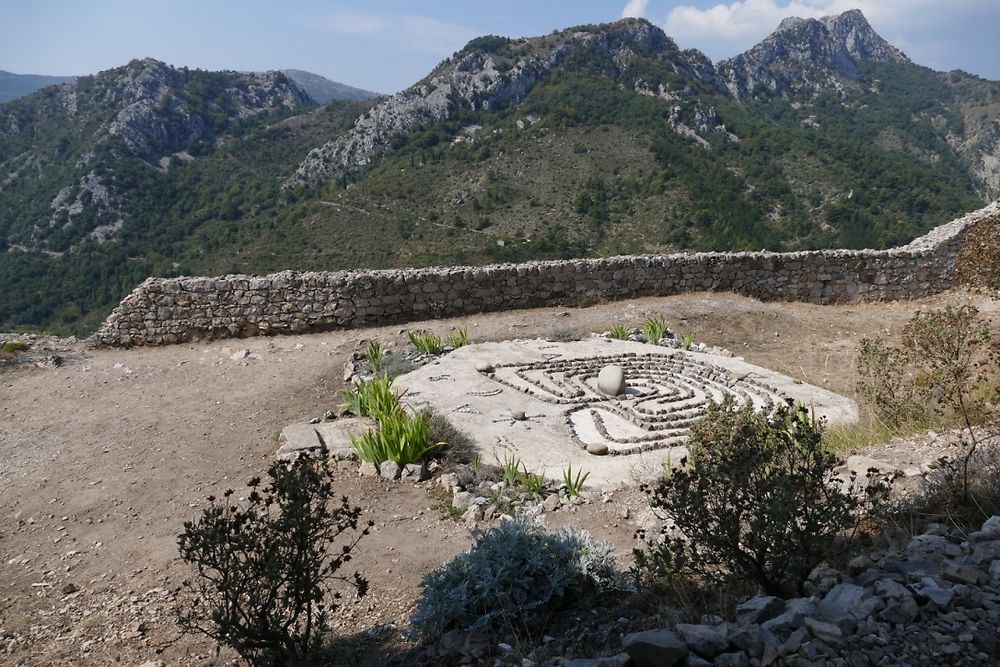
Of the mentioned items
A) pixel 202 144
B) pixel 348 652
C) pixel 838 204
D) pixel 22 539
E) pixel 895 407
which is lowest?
pixel 22 539

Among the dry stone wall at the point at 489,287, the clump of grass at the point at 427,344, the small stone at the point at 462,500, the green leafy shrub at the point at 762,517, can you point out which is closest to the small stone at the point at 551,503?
the small stone at the point at 462,500

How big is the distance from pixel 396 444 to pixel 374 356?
12.3ft

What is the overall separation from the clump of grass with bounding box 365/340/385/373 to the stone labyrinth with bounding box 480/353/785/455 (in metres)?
1.65

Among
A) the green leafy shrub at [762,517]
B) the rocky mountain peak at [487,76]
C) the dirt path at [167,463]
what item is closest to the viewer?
the green leafy shrub at [762,517]

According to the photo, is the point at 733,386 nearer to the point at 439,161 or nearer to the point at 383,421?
the point at 383,421

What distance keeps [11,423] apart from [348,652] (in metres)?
6.82

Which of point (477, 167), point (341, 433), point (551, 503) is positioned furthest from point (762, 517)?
point (477, 167)

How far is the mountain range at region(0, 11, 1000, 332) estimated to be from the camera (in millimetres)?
38562

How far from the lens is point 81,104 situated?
6097cm

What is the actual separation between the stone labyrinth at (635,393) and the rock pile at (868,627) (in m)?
3.80

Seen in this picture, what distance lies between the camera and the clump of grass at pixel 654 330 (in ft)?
37.0

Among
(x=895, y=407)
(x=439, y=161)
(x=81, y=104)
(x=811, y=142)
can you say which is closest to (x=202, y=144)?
(x=81, y=104)

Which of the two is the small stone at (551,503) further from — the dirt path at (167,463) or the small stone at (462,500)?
the small stone at (462,500)

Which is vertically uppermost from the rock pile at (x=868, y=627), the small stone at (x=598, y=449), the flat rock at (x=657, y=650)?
the rock pile at (x=868, y=627)
